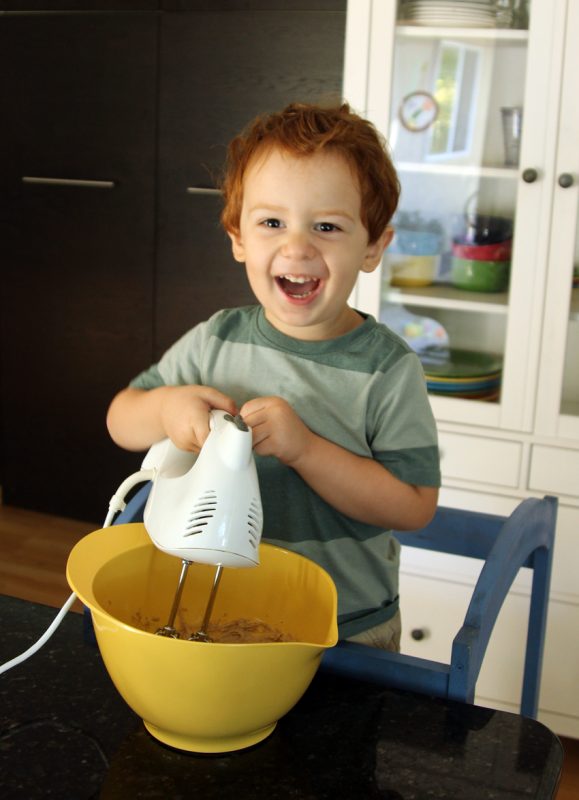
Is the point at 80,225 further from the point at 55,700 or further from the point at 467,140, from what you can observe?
the point at 55,700

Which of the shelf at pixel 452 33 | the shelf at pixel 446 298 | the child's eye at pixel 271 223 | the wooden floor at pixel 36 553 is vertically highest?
the shelf at pixel 452 33

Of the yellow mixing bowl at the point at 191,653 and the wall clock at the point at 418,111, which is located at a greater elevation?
the wall clock at the point at 418,111

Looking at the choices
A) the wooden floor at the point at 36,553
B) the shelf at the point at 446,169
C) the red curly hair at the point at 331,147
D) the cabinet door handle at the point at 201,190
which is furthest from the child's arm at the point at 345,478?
the cabinet door handle at the point at 201,190

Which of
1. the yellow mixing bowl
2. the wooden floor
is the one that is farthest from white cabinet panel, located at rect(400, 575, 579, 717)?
the yellow mixing bowl

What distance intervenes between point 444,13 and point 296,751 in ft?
5.67

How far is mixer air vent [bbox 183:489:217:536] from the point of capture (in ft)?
2.29

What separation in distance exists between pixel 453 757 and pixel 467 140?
1.66 m

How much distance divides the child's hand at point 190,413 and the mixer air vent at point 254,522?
0.12 meters

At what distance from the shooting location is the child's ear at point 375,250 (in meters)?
1.01

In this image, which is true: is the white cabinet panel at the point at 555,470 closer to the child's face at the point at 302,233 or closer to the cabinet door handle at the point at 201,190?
the cabinet door handle at the point at 201,190

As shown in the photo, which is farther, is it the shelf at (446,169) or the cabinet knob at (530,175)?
the shelf at (446,169)

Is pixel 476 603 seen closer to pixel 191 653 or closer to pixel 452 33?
pixel 191 653

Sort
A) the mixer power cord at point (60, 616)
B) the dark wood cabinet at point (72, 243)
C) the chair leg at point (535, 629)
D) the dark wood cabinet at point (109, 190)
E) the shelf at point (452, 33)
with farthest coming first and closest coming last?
the dark wood cabinet at point (72, 243), the dark wood cabinet at point (109, 190), the shelf at point (452, 33), the chair leg at point (535, 629), the mixer power cord at point (60, 616)

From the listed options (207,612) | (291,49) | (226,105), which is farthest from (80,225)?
(207,612)
